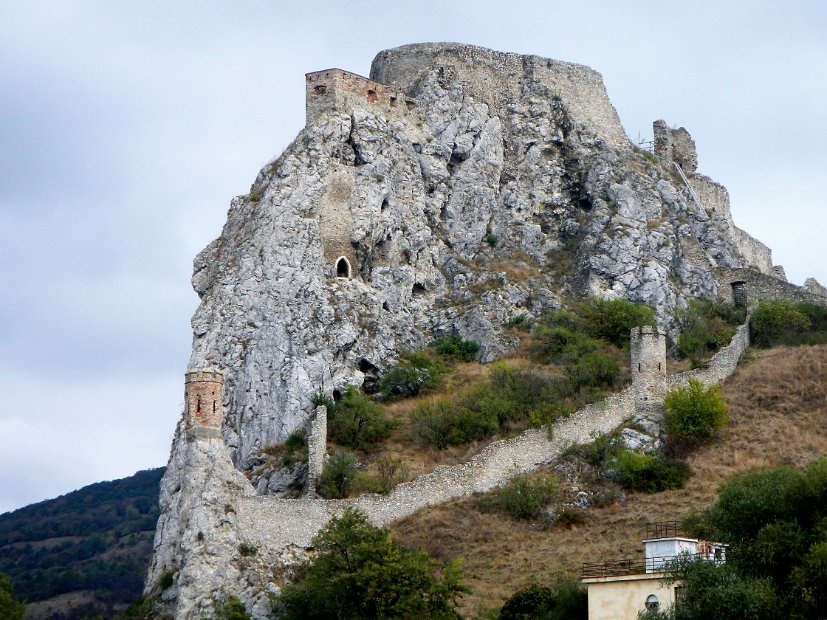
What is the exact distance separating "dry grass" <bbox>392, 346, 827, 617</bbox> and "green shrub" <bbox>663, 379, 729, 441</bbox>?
55 centimetres

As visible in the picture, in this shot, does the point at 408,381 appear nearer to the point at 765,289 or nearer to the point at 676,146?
the point at 765,289

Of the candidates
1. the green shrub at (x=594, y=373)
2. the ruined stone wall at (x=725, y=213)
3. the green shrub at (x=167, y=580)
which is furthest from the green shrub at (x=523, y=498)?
the ruined stone wall at (x=725, y=213)

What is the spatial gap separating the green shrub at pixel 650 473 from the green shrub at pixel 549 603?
A: 9.11 m

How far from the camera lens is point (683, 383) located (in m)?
53.9

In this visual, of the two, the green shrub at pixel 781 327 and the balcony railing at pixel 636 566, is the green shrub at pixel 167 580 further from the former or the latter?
the green shrub at pixel 781 327

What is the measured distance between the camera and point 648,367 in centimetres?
5322

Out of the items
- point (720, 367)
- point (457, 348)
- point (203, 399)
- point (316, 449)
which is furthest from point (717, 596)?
point (457, 348)

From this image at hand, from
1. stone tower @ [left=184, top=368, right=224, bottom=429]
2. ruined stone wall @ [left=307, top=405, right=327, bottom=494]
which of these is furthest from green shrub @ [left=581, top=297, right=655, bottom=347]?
stone tower @ [left=184, top=368, right=224, bottom=429]

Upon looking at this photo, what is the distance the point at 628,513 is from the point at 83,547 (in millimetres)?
63658

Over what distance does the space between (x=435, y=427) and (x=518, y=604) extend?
536 inches

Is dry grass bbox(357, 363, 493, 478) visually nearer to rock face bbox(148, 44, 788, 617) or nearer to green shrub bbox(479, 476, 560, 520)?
rock face bbox(148, 44, 788, 617)

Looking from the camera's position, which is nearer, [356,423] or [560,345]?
[356,423]

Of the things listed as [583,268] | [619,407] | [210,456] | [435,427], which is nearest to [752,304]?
[583,268]

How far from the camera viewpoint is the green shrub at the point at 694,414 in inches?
2009
